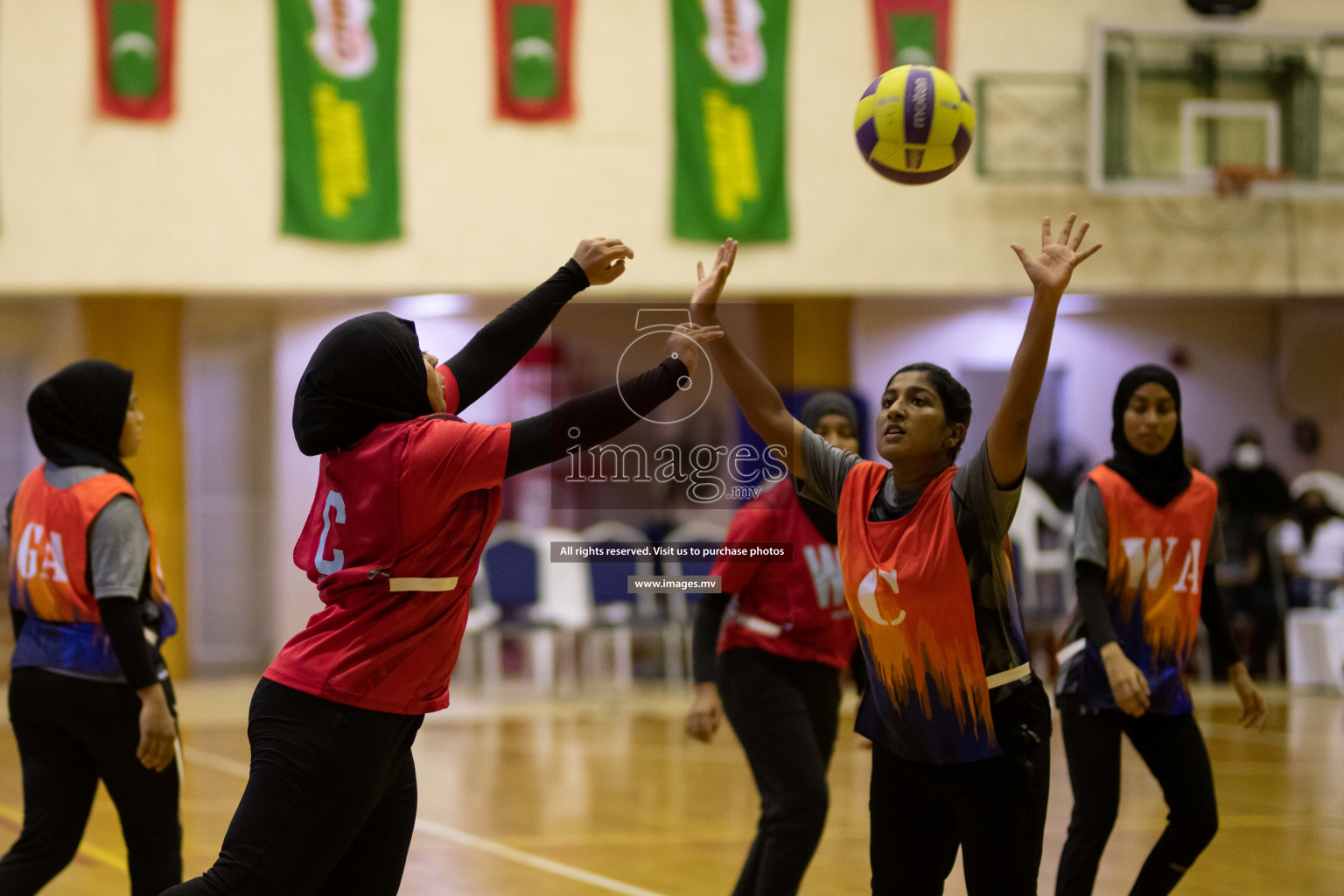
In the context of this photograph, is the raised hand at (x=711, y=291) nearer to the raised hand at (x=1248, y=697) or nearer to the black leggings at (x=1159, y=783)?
the black leggings at (x=1159, y=783)

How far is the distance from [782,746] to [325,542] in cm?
182

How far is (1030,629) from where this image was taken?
36.9 ft

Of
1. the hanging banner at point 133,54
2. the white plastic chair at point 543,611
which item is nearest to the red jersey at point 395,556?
the white plastic chair at point 543,611

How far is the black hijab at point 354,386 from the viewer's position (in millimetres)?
2617

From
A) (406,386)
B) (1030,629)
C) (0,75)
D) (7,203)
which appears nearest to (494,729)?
(1030,629)

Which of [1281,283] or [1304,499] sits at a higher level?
[1281,283]

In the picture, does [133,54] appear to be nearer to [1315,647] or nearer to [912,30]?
[912,30]

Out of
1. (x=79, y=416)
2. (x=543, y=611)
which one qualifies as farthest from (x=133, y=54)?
(x=79, y=416)

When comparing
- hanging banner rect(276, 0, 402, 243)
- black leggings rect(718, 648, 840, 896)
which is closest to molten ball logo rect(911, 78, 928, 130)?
black leggings rect(718, 648, 840, 896)

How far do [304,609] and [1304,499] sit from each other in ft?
30.0

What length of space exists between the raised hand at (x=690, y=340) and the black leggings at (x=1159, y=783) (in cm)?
179

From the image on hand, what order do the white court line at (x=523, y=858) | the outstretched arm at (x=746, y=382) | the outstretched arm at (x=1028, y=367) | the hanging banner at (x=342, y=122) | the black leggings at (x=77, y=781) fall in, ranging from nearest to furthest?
the outstretched arm at (x=1028, y=367), the outstretched arm at (x=746, y=382), the black leggings at (x=77, y=781), the white court line at (x=523, y=858), the hanging banner at (x=342, y=122)

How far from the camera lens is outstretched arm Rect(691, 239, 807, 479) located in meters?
2.97

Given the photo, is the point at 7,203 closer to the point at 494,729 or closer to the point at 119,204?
the point at 119,204
